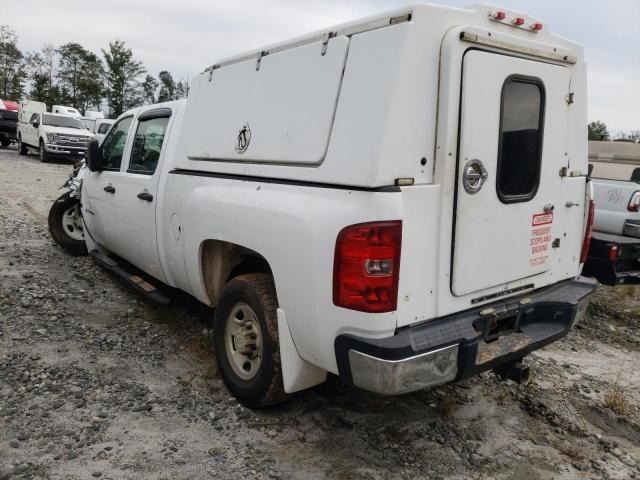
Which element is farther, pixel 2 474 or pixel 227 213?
pixel 227 213

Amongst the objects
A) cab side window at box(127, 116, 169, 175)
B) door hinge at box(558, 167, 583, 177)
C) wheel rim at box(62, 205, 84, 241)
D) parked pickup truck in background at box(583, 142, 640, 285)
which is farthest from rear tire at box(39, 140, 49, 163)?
door hinge at box(558, 167, 583, 177)

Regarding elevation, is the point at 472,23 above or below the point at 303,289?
above

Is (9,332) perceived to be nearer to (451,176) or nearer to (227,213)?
(227,213)

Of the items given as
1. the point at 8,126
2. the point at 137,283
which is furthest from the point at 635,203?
the point at 8,126

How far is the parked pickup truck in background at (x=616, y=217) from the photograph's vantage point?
4.82m

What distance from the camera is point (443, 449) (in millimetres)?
3020

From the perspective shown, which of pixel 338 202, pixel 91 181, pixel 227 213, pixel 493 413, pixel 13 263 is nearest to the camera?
pixel 338 202

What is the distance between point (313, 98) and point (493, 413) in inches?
89.2

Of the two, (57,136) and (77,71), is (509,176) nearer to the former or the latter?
(57,136)

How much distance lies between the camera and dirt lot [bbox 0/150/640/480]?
2.84m

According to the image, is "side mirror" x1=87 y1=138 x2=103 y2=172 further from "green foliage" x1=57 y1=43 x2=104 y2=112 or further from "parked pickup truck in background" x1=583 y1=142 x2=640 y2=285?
"green foliage" x1=57 y1=43 x2=104 y2=112

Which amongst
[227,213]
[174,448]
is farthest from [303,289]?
[174,448]

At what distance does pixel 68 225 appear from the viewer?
695cm

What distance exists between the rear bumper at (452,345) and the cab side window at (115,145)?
142 inches
